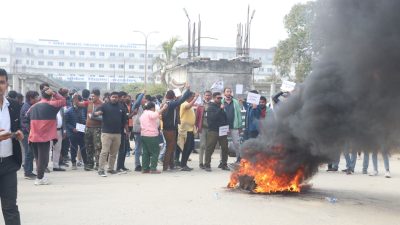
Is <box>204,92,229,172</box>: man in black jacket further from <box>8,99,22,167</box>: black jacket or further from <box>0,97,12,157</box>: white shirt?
<box>0,97,12,157</box>: white shirt

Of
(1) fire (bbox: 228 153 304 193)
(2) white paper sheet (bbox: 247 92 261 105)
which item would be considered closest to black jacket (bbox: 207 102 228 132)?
(2) white paper sheet (bbox: 247 92 261 105)

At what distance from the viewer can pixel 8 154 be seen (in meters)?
5.01

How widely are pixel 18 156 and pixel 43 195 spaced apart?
3193mm

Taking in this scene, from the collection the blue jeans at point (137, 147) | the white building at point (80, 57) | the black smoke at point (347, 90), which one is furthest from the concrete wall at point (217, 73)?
the white building at point (80, 57)

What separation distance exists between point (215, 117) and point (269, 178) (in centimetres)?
388

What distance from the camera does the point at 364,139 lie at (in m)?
7.16

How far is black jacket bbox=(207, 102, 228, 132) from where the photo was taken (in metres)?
11.7

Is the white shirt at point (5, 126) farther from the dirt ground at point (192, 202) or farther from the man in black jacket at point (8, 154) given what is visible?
the dirt ground at point (192, 202)

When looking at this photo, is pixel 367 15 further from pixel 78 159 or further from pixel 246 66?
pixel 246 66

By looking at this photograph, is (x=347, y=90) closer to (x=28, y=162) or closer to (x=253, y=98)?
(x=253, y=98)

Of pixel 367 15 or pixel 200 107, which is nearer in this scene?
pixel 367 15

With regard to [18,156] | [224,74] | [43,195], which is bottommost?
[43,195]

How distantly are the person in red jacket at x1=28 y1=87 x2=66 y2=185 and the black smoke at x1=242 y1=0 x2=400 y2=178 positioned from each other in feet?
14.2

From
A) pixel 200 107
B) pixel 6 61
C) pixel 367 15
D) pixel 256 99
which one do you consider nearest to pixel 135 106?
pixel 200 107
